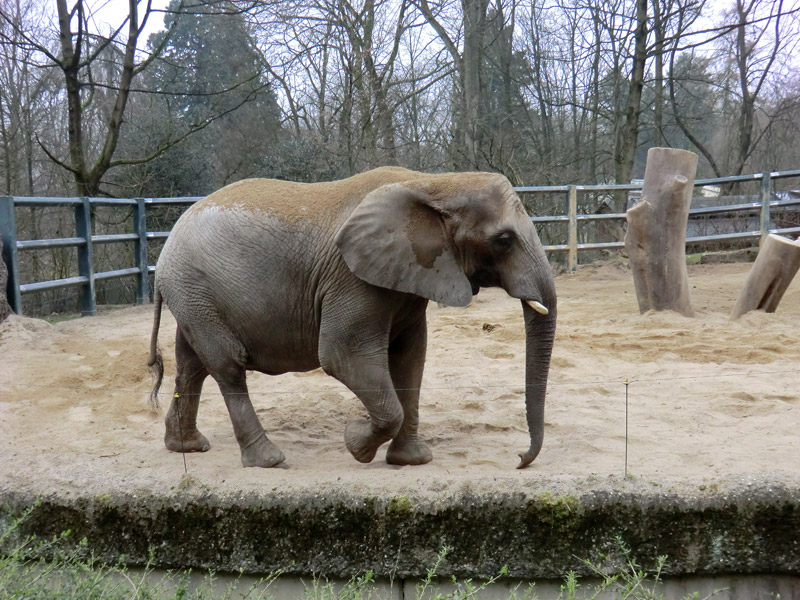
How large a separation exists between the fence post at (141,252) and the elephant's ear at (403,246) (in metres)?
8.34

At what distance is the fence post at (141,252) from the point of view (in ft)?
37.2

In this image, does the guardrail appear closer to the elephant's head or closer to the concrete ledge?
the concrete ledge

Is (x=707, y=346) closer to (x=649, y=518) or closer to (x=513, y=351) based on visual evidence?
(x=513, y=351)

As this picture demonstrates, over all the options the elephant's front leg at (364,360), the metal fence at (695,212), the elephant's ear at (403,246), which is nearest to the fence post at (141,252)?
the metal fence at (695,212)

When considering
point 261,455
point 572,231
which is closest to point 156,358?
point 261,455

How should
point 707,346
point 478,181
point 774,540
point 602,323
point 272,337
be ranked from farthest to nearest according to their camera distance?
1. point 602,323
2. point 707,346
3. point 272,337
4. point 478,181
5. point 774,540

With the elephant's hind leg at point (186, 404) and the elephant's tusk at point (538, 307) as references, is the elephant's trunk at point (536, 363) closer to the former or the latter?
the elephant's tusk at point (538, 307)

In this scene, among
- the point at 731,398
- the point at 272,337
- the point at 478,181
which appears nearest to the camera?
the point at 478,181

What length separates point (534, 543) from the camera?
3203 millimetres

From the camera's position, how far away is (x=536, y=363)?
151 inches

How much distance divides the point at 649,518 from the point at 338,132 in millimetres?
14204

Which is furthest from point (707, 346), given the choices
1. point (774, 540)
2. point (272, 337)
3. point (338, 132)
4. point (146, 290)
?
point (338, 132)

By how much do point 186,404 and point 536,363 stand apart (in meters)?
2.05

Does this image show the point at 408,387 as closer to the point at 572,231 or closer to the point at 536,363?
the point at 536,363
